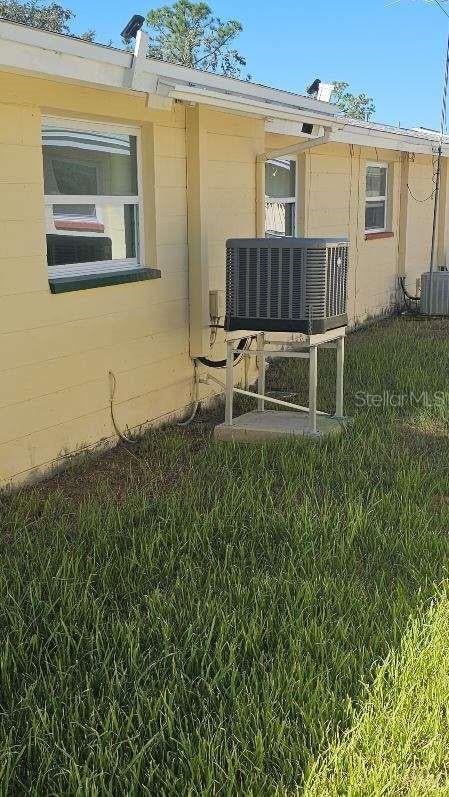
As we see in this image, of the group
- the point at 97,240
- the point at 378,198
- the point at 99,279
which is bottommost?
the point at 99,279

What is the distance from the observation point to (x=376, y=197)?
48.1 feet

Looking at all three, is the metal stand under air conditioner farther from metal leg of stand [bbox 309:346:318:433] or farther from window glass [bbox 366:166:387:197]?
window glass [bbox 366:166:387:197]

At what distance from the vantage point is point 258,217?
29.1ft

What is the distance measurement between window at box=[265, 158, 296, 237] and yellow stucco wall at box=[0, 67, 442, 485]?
5.68 ft

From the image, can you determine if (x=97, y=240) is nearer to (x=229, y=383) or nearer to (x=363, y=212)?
(x=229, y=383)

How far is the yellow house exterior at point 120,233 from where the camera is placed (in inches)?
218

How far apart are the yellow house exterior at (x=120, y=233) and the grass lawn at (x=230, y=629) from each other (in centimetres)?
62

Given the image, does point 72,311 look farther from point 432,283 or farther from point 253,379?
point 432,283

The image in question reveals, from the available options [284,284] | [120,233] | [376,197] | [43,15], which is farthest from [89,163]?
[43,15]

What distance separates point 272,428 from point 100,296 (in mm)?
1727

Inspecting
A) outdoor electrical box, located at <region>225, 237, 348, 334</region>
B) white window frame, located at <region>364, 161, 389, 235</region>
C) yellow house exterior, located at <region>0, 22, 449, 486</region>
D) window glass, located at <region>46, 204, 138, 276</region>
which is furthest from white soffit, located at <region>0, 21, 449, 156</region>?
white window frame, located at <region>364, 161, 389, 235</region>

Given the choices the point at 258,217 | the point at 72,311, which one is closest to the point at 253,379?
the point at 258,217

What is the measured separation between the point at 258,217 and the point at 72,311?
3.25 metres

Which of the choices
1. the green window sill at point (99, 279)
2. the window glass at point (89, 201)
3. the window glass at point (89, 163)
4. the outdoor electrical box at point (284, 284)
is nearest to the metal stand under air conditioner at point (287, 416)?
the outdoor electrical box at point (284, 284)
